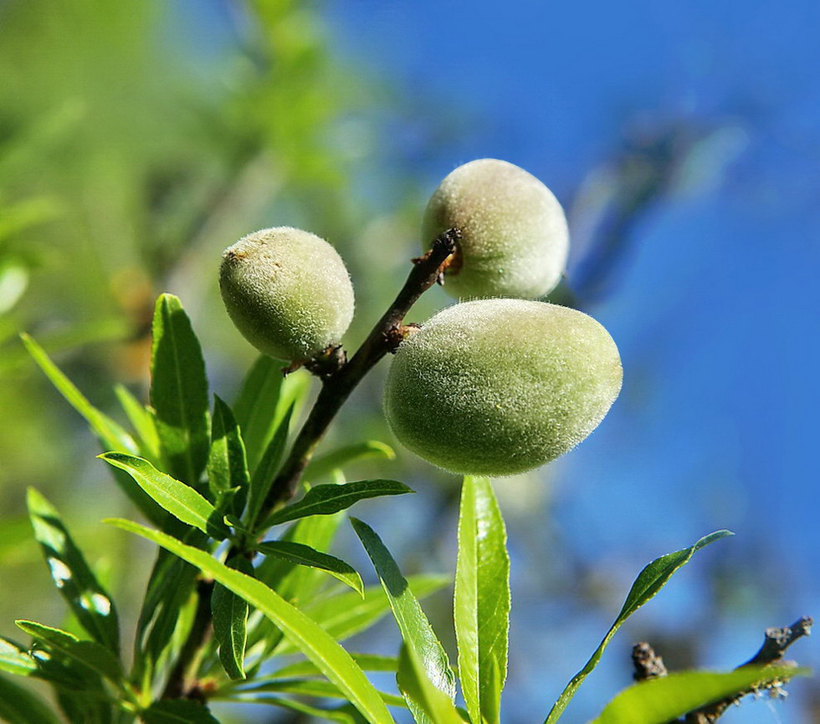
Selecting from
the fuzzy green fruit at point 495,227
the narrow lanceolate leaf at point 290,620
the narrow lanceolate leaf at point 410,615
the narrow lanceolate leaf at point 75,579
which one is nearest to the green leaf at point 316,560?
the narrow lanceolate leaf at point 410,615

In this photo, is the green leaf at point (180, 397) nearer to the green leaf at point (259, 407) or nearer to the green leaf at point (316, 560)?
the green leaf at point (259, 407)

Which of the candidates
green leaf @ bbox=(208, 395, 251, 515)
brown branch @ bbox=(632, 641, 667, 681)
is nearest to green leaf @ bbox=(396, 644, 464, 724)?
brown branch @ bbox=(632, 641, 667, 681)

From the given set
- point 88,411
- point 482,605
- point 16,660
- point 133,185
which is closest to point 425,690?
point 482,605

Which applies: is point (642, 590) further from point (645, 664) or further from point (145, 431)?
point (145, 431)

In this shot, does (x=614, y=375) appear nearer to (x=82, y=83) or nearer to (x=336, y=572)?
(x=336, y=572)

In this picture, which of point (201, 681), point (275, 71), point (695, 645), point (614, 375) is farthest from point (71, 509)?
point (614, 375)

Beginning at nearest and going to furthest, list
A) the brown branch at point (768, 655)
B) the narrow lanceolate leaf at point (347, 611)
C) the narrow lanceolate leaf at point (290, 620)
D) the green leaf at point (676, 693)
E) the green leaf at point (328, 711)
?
the green leaf at point (676, 693) → the narrow lanceolate leaf at point (290, 620) → the brown branch at point (768, 655) → the green leaf at point (328, 711) → the narrow lanceolate leaf at point (347, 611)
